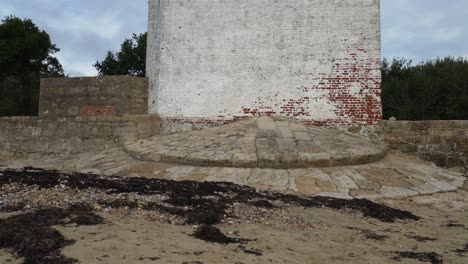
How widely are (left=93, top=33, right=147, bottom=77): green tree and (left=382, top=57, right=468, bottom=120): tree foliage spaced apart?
52.0 feet

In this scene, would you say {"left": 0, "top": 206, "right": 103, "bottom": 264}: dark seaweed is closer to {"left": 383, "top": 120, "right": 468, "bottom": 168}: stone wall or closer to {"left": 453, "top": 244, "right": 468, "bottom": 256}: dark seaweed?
{"left": 453, "top": 244, "right": 468, "bottom": 256}: dark seaweed

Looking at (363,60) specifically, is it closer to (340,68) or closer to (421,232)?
(340,68)

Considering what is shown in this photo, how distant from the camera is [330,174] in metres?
8.24

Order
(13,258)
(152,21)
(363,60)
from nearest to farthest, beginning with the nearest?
(13,258) → (363,60) → (152,21)

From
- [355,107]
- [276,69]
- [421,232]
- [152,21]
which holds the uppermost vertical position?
[152,21]

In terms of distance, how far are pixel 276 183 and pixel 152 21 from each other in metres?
6.14

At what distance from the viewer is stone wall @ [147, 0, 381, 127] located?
10344mm

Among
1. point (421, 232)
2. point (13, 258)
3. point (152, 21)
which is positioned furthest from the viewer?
point (152, 21)

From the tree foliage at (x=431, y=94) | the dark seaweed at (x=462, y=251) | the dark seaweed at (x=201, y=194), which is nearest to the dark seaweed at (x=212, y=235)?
the dark seaweed at (x=201, y=194)

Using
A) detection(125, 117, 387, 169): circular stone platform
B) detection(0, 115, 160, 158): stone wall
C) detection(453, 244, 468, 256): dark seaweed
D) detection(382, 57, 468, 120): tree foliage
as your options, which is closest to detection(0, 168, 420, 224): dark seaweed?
detection(453, 244, 468, 256): dark seaweed

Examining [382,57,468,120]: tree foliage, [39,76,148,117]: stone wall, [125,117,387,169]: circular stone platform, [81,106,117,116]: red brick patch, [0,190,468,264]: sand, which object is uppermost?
[382,57,468,120]: tree foliage

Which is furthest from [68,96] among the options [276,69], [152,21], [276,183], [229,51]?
→ [276,183]

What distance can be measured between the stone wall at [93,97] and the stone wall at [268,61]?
51cm

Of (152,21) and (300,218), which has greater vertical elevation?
(152,21)
